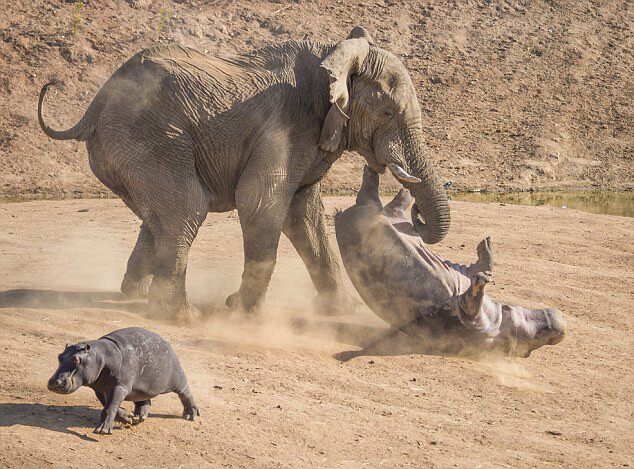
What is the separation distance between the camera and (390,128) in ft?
32.7

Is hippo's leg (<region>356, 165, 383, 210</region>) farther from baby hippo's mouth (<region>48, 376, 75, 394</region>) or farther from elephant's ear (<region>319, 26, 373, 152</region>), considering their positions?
baby hippo's mouth (<region>48, 376, 75, 394</region>)

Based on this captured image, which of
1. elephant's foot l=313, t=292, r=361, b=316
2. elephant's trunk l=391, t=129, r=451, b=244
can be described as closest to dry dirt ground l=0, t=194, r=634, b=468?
elephant's foot l=313, t=292, r=361, b=316

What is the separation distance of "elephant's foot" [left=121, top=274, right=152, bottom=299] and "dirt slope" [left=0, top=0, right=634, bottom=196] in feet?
26.0

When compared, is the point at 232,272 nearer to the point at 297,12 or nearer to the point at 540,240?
the point at 540,240

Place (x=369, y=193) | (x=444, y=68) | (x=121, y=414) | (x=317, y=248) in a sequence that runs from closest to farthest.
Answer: (x=121, y=414) < (x=369, y=193) < (x=317, y=248) < (x=444, y=68)

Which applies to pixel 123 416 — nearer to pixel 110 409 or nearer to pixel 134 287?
pixel 110 409

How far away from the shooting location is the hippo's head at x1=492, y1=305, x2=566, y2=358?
8953mm

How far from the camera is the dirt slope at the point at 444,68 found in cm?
2008

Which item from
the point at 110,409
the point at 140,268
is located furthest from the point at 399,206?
the point at 110,409

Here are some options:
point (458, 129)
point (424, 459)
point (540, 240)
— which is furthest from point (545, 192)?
point (424, 459)

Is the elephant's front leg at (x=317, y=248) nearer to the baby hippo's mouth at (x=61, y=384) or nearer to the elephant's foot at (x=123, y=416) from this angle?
the elephant's foot at (x=123, y=416)

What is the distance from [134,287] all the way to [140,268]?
7.0 inches

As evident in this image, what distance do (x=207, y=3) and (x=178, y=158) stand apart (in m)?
15.3

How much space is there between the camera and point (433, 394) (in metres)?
8.00
